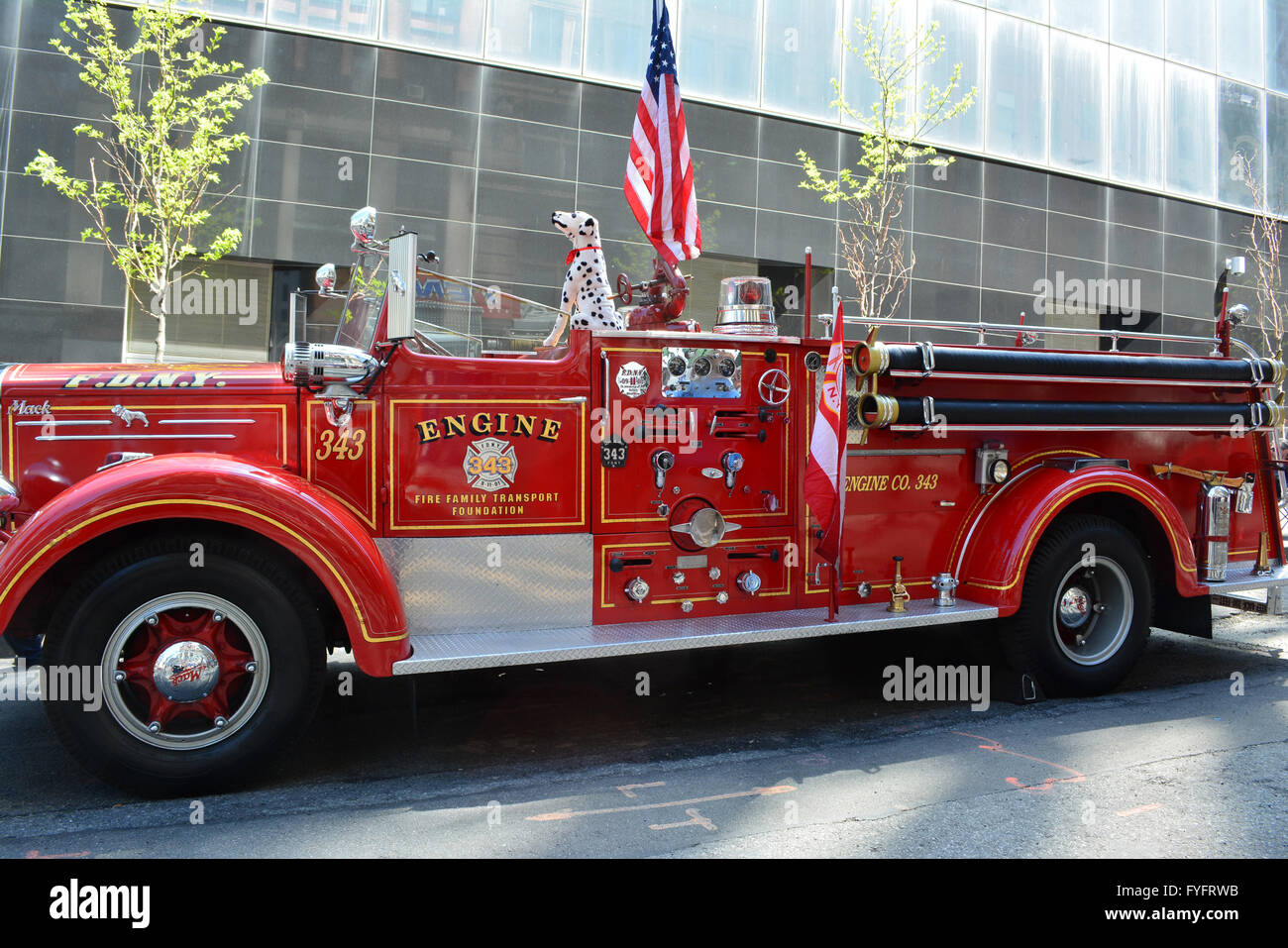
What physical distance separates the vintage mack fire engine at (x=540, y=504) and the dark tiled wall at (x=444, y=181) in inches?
429

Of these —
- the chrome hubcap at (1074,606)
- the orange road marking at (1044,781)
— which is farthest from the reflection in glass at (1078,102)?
the orange road marking at (1044,781)

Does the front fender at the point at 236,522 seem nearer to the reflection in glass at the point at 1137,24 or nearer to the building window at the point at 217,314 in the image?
the building window at the point at 217,314

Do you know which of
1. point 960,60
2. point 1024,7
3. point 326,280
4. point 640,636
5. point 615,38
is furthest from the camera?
point 1024,7

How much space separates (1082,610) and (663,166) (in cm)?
348

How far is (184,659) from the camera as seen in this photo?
3973 mm

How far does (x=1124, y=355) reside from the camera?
236 inches

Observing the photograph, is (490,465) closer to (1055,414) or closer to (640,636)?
(640,636)

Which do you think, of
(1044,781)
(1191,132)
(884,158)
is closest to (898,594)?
(1044,781)

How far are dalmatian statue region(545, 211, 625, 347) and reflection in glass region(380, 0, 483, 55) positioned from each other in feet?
38.3

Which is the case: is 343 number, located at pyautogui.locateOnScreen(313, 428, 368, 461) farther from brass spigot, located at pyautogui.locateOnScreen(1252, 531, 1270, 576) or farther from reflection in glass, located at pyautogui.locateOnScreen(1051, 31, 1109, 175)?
reflection in glass, located at pyautogui.locateOnScreen(1051, 31, 1109, 175)

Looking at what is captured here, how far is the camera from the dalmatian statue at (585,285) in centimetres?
503

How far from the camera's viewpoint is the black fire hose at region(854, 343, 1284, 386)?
207 inches
